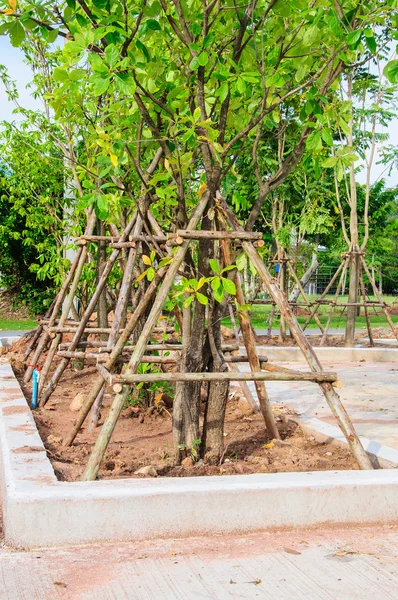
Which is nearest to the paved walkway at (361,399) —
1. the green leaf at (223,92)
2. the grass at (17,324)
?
the green leaf at (223,92)

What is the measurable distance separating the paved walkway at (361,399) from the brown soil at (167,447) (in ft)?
2.22

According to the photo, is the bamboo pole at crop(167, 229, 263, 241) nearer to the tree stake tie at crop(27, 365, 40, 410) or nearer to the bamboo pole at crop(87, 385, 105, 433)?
the bamboo pole at crop(87, 385, 105, 433)

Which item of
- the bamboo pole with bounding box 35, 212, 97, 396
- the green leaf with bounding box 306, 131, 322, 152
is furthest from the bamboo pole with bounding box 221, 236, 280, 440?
the bamboo pole with bounding box 35, 212, 97, 396

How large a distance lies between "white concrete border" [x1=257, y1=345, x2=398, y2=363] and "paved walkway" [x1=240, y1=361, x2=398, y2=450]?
107cm

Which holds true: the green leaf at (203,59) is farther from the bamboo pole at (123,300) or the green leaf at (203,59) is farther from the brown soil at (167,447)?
the brown soil at (167,447)

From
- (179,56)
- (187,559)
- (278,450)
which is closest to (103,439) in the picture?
(187,559)

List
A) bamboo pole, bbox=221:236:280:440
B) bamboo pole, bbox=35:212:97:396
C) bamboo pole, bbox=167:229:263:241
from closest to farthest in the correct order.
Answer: bamboo pole, bbox=167:229:263:241, bamboo pole, bbox=221:236:280:440, bamboo pole, bbox=35:212:97:396

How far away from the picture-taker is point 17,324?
21844 millimetres

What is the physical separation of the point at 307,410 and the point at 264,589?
14.9 feet

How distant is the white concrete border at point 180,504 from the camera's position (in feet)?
12.7

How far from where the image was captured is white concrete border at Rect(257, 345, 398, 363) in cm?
1340

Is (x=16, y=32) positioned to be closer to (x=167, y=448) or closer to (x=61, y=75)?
(x=61, y=75)

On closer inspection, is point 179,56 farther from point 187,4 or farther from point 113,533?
point 113,533

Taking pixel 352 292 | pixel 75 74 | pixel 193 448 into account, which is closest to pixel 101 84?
pixel 75 74
